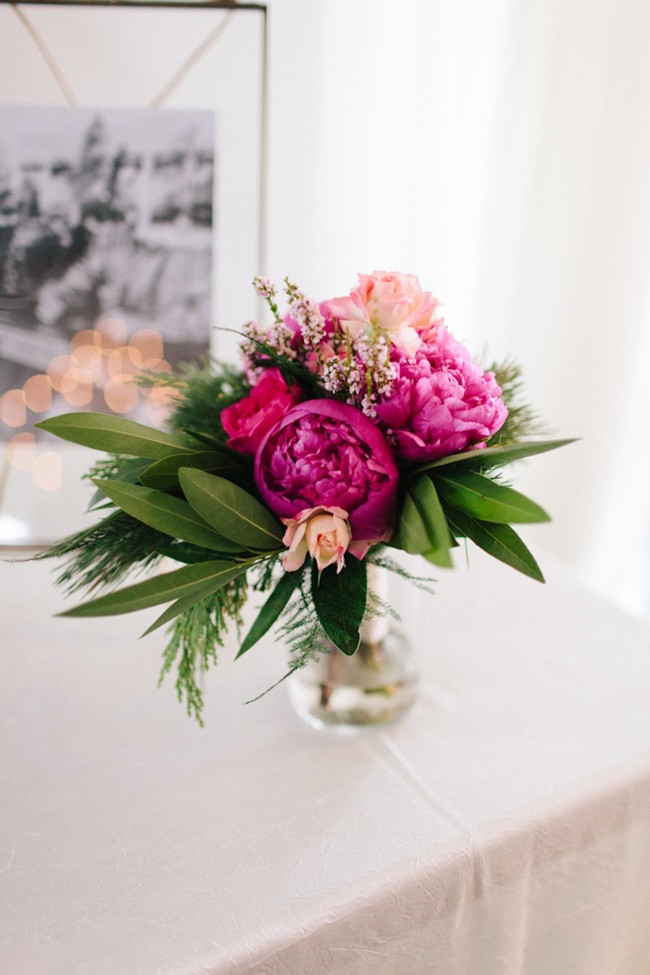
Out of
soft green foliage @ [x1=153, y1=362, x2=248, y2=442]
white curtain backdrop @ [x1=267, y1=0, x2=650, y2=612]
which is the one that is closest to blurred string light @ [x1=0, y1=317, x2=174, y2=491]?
white curtain backdrop @ [x1=267, y1=0, x2=650, y2=612]

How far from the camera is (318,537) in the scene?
495mm

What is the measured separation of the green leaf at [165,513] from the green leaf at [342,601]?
0.23 feet

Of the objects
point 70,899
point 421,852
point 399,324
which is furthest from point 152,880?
point 399,324

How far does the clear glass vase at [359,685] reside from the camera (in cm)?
66

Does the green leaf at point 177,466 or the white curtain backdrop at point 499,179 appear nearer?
the green leaf at point 177,466

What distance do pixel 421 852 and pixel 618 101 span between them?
1.59 metres

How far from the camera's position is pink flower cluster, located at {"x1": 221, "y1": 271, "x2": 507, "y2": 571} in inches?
19.7

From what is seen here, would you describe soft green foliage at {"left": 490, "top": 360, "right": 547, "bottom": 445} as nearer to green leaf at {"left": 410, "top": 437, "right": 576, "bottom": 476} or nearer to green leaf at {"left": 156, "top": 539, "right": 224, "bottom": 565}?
green leaf at {"left": 410, "top": 437, "right": 576, "bottom": 476}

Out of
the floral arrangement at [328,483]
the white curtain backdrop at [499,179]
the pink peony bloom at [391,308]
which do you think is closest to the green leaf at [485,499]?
the floral arrangement at [328,483]

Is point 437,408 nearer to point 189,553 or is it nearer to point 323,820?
point 189,553

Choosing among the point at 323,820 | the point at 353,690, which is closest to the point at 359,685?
the point at 353,690

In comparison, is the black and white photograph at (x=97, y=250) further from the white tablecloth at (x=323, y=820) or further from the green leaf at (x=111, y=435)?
the green leaf at (x=111, y=435)

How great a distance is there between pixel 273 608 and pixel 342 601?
54 mm

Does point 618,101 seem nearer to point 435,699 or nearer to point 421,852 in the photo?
point 435,699
